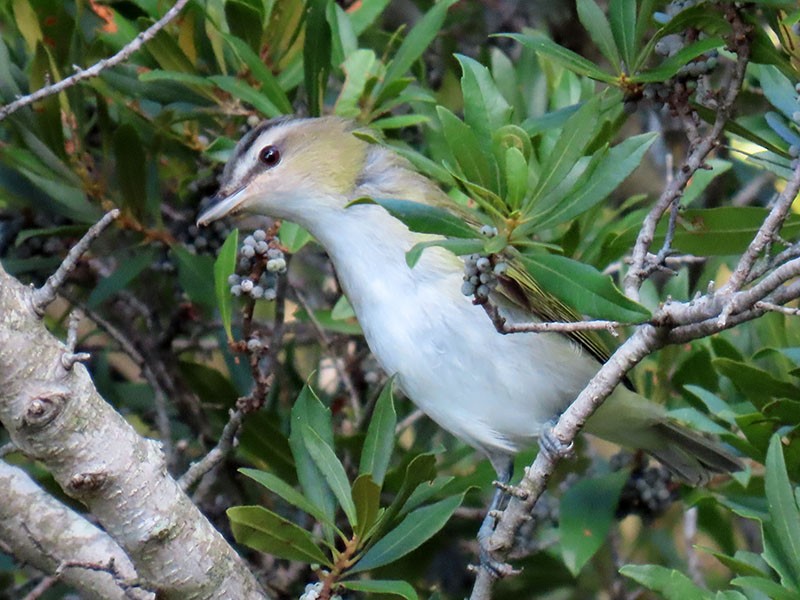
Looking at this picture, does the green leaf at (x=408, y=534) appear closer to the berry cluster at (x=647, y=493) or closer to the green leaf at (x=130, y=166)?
the berry cluster at (x=647, y=493)

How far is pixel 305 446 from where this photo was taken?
2.63m

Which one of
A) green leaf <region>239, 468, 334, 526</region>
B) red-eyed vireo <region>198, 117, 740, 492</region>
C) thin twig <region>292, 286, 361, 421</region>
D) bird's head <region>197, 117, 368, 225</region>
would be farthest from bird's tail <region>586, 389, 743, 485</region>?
green leaf <region>239, 468, 334, 526</region>

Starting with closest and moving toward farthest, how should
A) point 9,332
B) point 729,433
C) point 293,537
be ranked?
point 9,332 < point 293,537 < point 729,433

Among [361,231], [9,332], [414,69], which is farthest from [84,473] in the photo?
[414,69]

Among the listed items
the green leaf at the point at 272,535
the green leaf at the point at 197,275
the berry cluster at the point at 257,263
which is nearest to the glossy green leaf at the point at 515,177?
the berry cluster at the point at 257,263

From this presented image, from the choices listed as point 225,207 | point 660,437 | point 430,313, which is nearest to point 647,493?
point 660,437

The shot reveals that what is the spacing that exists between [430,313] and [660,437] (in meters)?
0.91

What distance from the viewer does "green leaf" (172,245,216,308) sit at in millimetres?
3408

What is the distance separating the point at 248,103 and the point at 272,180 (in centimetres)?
28

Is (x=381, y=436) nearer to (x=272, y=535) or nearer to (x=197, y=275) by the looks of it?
(x=272, y=535)

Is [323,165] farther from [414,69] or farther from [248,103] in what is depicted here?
[414,69]

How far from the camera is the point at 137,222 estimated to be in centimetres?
347

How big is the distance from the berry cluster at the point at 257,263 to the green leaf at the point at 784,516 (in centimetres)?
115

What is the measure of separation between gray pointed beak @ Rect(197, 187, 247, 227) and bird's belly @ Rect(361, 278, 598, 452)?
0.48 m
